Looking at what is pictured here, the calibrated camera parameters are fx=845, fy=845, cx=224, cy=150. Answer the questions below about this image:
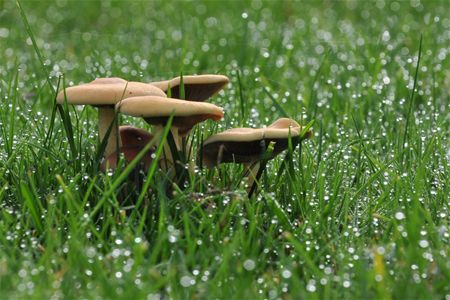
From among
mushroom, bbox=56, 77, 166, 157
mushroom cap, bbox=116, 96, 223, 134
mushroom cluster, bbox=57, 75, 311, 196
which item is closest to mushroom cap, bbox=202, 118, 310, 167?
mushroom cluster, bbox=57, 75, 311, 196

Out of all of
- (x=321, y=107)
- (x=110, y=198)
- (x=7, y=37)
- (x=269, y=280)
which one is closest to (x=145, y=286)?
(x=269, y=280)

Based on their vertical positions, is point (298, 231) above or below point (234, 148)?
below

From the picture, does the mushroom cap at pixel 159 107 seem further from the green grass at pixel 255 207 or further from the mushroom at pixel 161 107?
the green grass at pixel 255 207

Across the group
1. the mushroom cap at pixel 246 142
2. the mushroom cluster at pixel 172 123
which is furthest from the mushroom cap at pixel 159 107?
the mushroom cap at pixel 246 142

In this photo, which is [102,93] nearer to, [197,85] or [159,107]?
[159,107]

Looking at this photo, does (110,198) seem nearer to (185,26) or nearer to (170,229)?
(170,229)

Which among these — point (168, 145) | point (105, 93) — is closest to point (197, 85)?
point (168, 145)

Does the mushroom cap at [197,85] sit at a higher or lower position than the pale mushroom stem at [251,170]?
higher
